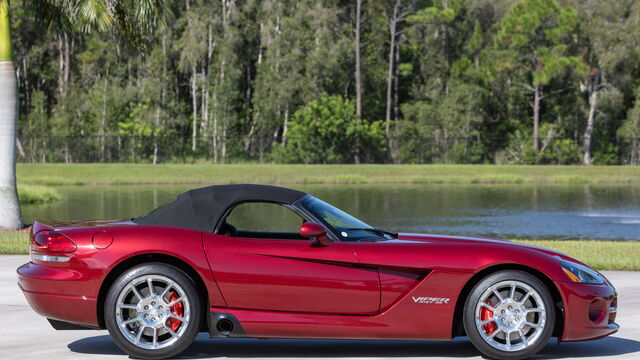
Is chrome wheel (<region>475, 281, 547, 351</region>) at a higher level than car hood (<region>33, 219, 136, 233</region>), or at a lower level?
lower

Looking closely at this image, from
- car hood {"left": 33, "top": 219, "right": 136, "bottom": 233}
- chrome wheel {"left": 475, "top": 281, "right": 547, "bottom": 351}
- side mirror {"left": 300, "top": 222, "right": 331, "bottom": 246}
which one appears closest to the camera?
side mirror {"left": 300, "top": 222, "right": 331, "bottom": 246}

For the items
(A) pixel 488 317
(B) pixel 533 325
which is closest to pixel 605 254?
(B) pixel 533 325

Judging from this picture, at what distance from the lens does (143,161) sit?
2247 inches

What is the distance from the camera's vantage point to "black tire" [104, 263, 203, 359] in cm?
633

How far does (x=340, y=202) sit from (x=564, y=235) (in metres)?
12.0

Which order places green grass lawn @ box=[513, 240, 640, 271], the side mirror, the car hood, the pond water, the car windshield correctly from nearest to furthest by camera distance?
the side mirror → the car windshield → the car hood → green grass lawn @ box=[513, 240, 640, 271] → the pond water

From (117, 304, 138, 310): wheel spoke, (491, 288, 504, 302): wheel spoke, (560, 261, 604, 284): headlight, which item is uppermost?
(560, 261, 604, 284): headlight

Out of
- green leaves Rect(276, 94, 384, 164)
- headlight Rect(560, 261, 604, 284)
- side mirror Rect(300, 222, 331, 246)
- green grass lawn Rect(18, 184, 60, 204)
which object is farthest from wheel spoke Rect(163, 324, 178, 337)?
green leaves Rect(276, 94, 384, 164)

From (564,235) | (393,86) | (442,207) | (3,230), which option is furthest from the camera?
(393,86)

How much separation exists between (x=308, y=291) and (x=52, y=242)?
6.19 ft

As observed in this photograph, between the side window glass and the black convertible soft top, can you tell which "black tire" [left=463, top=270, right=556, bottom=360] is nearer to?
the black convertible soft top

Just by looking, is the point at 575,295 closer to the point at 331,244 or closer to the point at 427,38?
the point at 331,244

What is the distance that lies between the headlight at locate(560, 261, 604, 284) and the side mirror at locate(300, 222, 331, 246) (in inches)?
67.6

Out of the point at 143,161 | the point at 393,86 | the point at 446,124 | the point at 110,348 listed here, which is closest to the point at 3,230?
the point at 110,348
